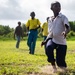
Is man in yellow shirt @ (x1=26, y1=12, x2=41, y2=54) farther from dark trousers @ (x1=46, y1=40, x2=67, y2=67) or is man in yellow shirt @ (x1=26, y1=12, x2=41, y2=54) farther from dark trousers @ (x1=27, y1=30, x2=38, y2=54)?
dark trousers @ (x1=46, y1=40, x2=67, y2=67)

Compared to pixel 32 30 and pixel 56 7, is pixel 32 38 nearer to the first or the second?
pixel 32 30

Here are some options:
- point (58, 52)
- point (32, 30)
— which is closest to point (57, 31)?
point (58, 52)

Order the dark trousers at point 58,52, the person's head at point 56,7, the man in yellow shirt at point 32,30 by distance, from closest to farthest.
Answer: the dark trousers at point 58,52
the person's head at point 56,7
the man in yellow shirt at point 32,30

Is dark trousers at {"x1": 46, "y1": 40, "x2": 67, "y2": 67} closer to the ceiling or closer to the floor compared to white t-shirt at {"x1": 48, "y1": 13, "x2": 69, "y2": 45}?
closer to the floor

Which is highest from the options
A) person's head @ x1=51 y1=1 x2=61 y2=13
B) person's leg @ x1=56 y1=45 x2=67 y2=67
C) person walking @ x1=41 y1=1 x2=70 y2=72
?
person's head @ x1=51 y1=1 x2=61 y2=13

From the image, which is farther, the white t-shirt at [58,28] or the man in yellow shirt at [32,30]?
the man in yellow shirt at [32,30]

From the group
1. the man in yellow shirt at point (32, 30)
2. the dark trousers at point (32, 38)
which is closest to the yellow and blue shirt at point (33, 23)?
the man in yellow shirt at point (32, 30)

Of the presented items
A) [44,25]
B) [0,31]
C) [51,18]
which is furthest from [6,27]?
[51,18]

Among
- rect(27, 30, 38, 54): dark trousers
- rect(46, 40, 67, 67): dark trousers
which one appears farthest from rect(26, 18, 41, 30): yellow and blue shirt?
rect(46, 40, 67, 67): dark trousers

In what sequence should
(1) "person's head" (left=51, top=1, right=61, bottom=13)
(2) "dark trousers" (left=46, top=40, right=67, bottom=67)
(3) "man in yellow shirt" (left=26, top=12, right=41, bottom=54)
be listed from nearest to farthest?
(2) "dark trousers" (left=46, top=40, right=67, bottom=67) < (1) "person's head" (left=51, top=1, right=61, bottom=13) < (3) "man in yellow shirt" (left=26, top=12, right=41, bottom=54)

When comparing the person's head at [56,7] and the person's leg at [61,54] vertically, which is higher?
the person's head at [56,7]

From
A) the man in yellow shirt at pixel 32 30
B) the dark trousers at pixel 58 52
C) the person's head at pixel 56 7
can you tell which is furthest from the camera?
the man in yellow shirt at pixel 32 30

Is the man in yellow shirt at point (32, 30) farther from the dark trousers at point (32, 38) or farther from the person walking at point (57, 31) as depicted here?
the person walking at point (57, 31)

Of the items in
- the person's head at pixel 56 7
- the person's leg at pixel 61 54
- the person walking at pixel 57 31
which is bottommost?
the person's leg at pixel 61 54
